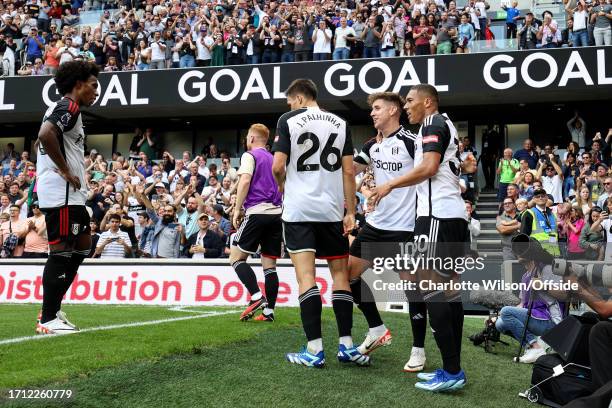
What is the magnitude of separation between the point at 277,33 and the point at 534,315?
572 inches

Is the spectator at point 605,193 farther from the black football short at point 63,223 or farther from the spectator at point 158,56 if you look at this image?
the spectator at point 158,56

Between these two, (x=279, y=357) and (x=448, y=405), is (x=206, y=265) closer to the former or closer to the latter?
(x=279, y=357)

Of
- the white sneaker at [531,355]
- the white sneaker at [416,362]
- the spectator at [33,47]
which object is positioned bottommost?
the white sneaker at [531,355]

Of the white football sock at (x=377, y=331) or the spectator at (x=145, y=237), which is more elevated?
the spectator at (x=145, y=237)

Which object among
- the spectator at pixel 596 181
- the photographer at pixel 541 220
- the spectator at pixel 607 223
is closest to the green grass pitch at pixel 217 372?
the photographer at pixel 541 220

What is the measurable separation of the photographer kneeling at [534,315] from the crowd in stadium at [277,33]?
40.5 ft

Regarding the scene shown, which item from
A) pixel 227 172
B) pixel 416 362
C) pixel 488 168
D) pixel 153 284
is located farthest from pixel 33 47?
pixel 416 362

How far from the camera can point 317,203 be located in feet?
17.1

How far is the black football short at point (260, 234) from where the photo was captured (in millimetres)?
7211

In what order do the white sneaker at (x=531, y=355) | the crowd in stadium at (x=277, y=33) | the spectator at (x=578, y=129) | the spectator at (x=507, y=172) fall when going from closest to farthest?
1. the white sneaker at (x=531, y=355)
2. the spectator at (x=507, y=172)
3. the crowd in stadium at (x=277, y=33)
4. the spectator at (x=578, y=129)

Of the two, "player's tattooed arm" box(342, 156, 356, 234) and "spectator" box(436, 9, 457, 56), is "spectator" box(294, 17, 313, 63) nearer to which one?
"spectator" box(436, 9, 457, 56)

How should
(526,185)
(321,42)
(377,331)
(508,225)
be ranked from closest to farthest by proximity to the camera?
1. (377,331)
2. (508,225)
3. (526,185)
4. (321,42)

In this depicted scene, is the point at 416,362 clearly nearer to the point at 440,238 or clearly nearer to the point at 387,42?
the point at 440,238

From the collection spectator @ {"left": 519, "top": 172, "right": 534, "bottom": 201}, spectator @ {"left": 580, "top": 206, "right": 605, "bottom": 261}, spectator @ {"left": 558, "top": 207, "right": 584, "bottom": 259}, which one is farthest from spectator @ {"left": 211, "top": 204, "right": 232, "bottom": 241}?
spectator @ {"left": 580, "top": 206, "right": 605, "bottom": 261}
